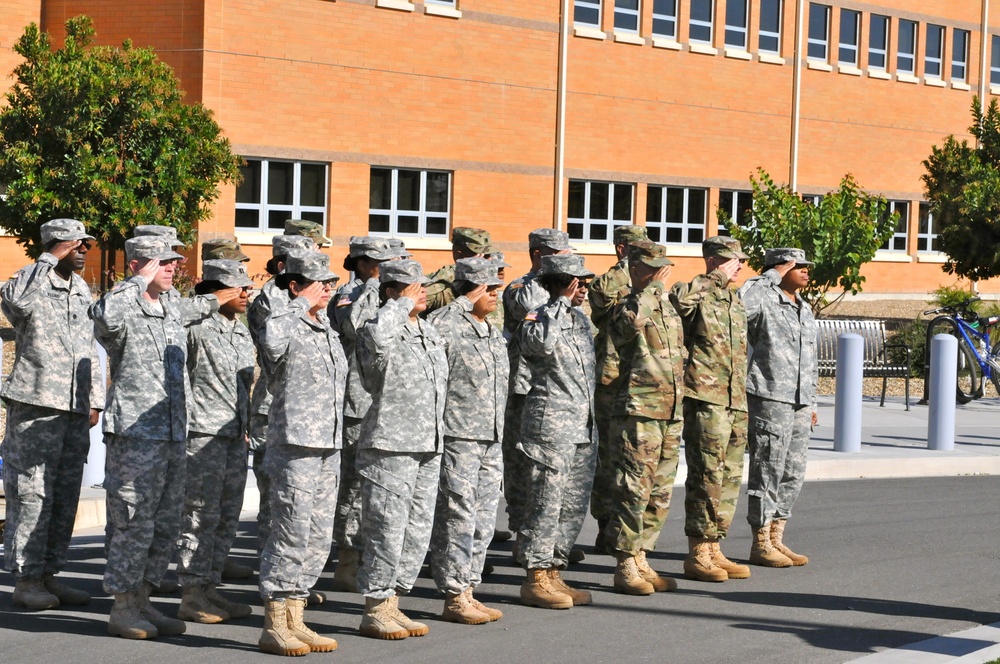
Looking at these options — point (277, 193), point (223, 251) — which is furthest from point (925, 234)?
point (223, 251)

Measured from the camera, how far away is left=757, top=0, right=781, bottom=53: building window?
35.3 meters

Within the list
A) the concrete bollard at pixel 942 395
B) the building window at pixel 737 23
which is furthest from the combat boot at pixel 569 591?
the building window at pixel 737 23

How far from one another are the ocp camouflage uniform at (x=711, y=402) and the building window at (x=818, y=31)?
28412mm

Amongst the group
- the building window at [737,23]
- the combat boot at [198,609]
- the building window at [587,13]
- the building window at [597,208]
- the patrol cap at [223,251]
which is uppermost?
the building window at [737,23]

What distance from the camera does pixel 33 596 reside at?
8.10 metres

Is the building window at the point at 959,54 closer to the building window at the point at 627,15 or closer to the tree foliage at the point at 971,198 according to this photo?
the tree foliage at the point at 971,198

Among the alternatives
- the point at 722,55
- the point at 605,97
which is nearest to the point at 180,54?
the point at 605,97

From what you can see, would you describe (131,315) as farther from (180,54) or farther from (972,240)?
(972,240)

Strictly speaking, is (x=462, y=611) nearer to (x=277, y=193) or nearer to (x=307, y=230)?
(x=307, y=230)

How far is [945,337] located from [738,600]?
27.9ft

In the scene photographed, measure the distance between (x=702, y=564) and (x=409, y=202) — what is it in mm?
20304

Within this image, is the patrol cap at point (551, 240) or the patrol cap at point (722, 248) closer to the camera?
the patrol cap at point (722, 248)

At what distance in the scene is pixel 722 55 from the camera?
34188 mm

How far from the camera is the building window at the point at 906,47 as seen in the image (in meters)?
39.1
